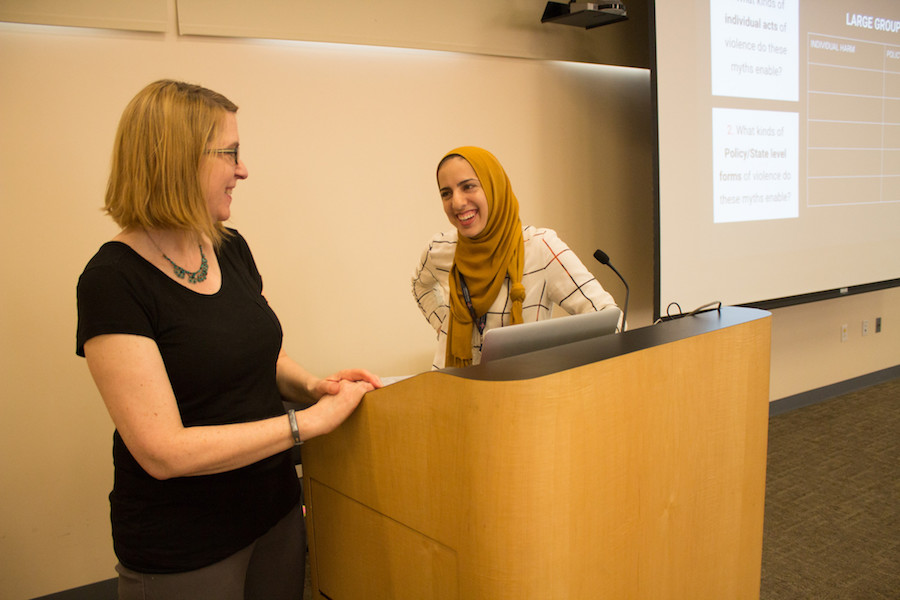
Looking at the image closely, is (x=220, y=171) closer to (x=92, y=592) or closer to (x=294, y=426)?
(x=294, y=426)

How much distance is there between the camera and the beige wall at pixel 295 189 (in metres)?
2.32

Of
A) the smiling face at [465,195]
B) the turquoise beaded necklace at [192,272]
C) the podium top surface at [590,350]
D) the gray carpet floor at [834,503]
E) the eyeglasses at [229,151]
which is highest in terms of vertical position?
the eyeglasses at [229,151]

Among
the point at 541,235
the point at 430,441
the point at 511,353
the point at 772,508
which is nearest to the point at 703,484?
the point at 511,353

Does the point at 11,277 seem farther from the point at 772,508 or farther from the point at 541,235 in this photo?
the point at 772,508

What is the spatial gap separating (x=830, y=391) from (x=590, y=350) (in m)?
4.61

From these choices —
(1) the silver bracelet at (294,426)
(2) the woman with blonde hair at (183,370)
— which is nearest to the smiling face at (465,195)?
(2) the woman with blonde hair at (183,370)

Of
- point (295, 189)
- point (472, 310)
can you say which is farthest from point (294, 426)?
point (295, 189)

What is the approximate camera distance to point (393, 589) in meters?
1.09

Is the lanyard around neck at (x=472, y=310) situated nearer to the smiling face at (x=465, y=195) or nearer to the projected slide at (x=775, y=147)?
the smiling face at (x=465, y=195)

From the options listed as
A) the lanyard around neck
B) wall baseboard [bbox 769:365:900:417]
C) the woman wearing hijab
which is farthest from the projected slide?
the lanyard around neck

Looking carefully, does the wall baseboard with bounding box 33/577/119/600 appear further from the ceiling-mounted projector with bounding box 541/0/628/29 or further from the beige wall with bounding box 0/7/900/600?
the ceiling-mounted projector with bounding box 541/0/628/29

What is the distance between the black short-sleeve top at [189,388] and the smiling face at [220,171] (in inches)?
5.2

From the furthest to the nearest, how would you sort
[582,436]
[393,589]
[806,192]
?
[806,192], [393,589], [582,436]

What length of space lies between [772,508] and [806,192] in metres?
1.98
